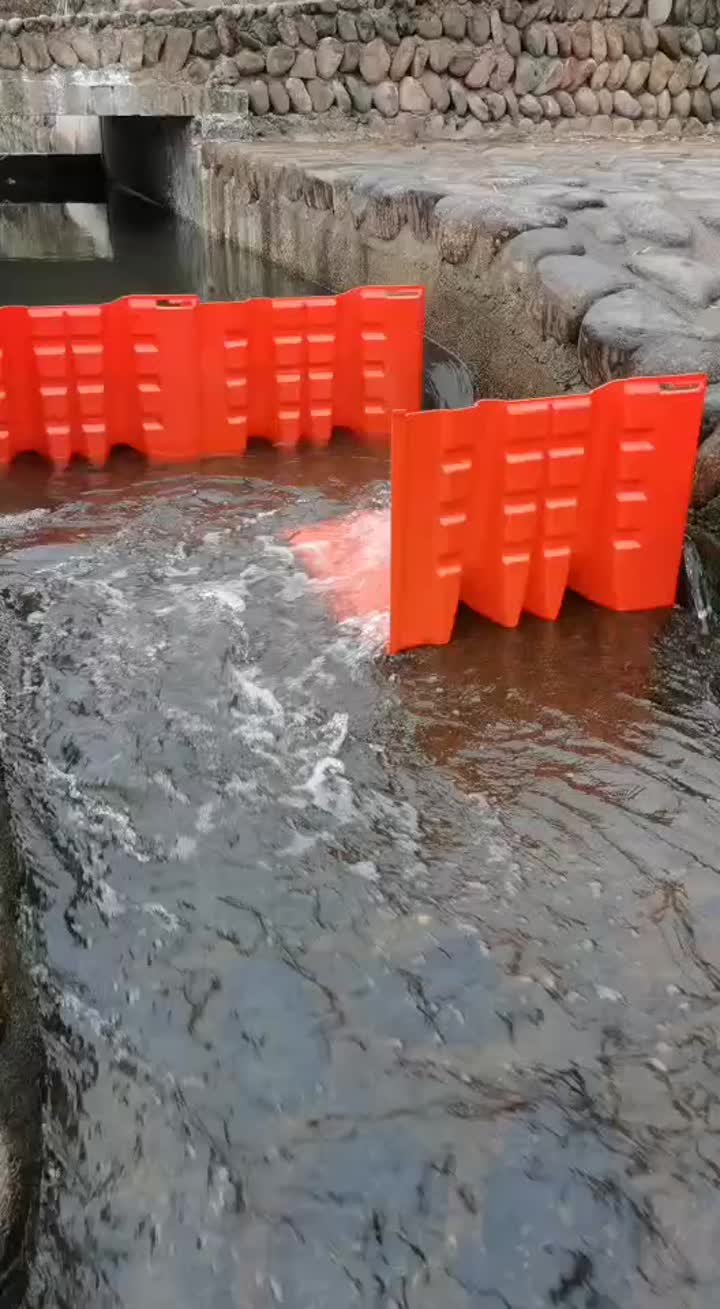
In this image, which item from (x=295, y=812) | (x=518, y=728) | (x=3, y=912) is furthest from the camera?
(x=518, y=728)

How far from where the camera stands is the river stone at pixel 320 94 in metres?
11.9

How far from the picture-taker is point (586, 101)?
12688 millimetres

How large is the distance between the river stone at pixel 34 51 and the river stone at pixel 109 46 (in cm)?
75

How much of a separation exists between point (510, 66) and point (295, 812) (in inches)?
469

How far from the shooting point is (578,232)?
588 cm

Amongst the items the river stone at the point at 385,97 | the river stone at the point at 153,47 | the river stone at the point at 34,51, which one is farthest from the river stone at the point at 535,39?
the river stone at the point at 34,51

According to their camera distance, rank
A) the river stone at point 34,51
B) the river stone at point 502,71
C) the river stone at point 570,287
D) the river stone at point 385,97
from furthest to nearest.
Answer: the river stone at point 502,71, the river stone at point 34,51, the river stone at point 385,97, the river stone at point 570,287

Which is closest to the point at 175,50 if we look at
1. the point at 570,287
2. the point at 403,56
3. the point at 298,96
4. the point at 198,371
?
the point at 298,96

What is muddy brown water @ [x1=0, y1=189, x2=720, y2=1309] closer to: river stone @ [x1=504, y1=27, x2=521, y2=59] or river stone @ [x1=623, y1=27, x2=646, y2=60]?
river stone @ [x1=504, y1=27, x2=521, y2=59]

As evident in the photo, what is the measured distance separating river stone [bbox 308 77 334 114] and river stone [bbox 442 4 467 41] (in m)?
1.47

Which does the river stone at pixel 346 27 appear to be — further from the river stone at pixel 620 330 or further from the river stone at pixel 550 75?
the river stone at pixel 620 330

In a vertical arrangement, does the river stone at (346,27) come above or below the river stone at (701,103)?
above

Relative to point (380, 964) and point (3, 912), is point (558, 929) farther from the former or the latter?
point (3, 912)

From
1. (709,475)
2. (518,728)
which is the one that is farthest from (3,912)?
(709,475)
